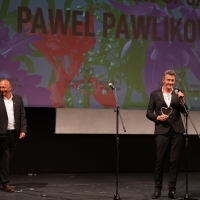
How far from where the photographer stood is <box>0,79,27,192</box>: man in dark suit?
6.26 metres

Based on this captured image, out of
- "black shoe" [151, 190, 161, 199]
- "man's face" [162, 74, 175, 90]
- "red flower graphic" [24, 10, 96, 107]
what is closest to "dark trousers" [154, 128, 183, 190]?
"black shoe" [151, 190, 161, 199]

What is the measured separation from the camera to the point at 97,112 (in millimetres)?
7609

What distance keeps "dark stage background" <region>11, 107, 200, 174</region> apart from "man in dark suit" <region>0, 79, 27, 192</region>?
4.97ft

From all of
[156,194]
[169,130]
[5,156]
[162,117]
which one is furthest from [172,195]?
[5,156]

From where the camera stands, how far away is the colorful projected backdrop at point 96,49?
717 centimetres

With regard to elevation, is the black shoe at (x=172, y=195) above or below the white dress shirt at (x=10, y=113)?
below

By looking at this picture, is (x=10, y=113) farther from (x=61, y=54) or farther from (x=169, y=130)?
(x=169, y=130)

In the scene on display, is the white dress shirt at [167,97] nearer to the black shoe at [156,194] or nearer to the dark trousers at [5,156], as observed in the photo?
the black shoe at [156,194]

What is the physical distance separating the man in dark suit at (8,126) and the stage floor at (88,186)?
266 mm

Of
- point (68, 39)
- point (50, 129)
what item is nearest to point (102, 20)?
point (68, 39)

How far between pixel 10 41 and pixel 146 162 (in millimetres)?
3052

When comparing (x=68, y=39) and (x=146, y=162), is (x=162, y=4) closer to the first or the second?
(x=68, y=39)

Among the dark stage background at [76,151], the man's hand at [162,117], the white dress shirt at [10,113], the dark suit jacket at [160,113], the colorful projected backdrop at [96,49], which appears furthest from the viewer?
the dark stage background at [76,151]

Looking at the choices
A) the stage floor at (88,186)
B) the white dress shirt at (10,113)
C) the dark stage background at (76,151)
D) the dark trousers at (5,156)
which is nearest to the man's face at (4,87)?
the white dress shirt at (10,113)
